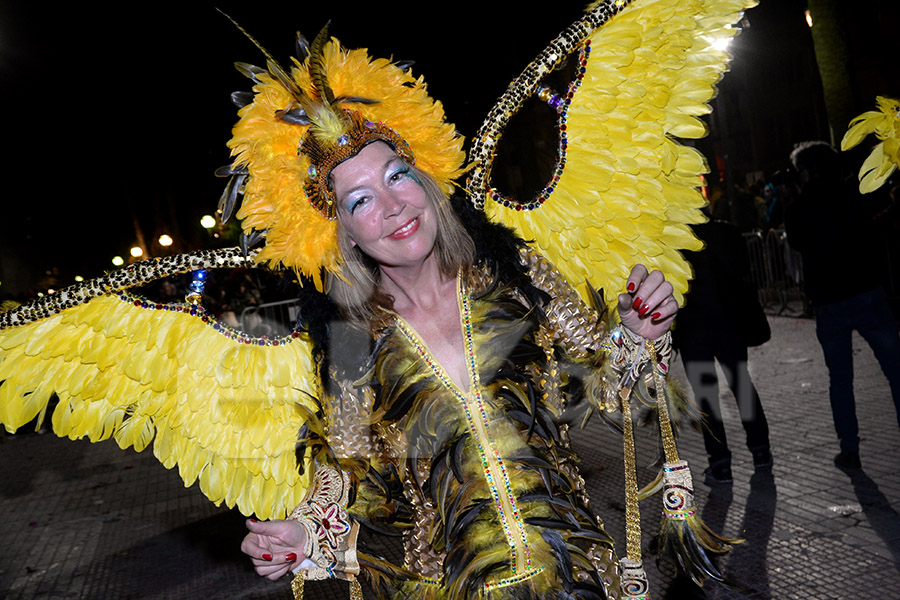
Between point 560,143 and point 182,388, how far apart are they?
1417mm

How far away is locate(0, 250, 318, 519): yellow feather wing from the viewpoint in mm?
2189

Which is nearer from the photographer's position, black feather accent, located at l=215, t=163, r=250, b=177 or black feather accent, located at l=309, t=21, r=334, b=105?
black feather accent, located at l=309, t=21, r=334, b=105

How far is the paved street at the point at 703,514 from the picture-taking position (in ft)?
11.8

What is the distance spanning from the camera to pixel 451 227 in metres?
2.08

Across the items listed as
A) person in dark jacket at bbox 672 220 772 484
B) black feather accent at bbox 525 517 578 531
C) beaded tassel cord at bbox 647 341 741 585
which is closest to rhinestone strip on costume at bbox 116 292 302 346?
black feather accent at bbox 525 517 578 531

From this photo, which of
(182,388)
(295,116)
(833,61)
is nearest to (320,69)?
(295,116)

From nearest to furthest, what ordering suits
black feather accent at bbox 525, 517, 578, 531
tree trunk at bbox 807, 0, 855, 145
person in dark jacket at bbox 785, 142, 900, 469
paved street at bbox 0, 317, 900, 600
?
black feather accent at bbox 525, 517, 578, 531
paved street at bbox 0, 317, 900, 600
person in dark jacket at bbox 785, 142, 900, 469
tree trunk at bbox 807, 0, 855, 145

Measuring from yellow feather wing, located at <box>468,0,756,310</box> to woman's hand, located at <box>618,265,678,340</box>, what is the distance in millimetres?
283

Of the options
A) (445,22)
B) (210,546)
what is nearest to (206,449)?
(210,546)

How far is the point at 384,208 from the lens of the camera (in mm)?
1946

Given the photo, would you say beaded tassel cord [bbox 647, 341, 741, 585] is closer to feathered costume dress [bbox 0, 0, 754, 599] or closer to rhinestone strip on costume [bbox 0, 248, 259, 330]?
feathered costume dress [bbox 0, 0, 754, 599]

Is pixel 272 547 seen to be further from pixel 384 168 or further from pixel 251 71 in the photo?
pixel 251 71

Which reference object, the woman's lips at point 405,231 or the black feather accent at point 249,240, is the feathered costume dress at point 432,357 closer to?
the black feather accent at point 249,240

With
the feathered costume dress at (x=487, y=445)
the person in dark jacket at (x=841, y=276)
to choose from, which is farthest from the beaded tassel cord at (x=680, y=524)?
the person in dark jacket at (x=841, y=276)
